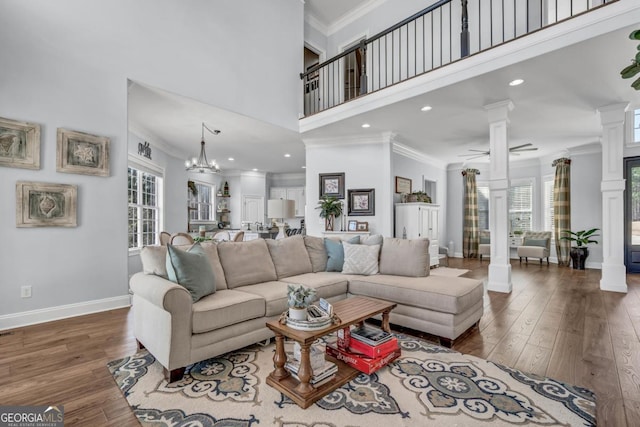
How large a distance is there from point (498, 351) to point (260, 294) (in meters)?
2.04

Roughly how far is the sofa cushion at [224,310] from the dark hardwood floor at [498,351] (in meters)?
0.60

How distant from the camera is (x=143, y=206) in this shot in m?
6.04

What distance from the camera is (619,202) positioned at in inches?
176

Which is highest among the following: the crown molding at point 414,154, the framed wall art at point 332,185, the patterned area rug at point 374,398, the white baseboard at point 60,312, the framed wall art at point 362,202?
the crown molding at point 414,154

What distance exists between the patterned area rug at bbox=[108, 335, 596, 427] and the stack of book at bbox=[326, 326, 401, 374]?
2.8 inches

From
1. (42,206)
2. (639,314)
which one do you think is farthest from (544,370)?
(42,206)

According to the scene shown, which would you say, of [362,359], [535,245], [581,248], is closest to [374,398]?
[362,359]

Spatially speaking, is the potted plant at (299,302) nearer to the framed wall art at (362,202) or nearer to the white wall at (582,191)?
the framed wall art at (362,202)

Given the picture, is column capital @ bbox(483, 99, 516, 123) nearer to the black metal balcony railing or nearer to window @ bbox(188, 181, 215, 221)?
the black metal balcony railing

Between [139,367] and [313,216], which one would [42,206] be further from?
[313,216]

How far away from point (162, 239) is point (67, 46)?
8.57 feet

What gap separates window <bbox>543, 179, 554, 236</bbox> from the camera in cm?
795

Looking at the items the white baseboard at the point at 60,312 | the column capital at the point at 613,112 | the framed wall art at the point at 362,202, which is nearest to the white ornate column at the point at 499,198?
the column capital at the point at 613,112

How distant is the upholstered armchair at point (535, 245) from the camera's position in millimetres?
7320
